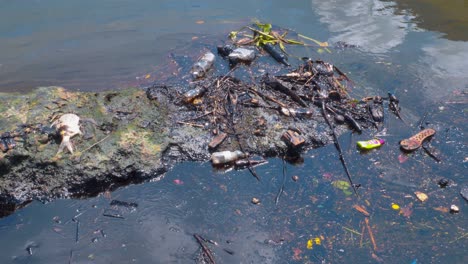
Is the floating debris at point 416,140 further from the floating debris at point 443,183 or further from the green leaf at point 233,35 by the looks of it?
the green leaf at point 233,35

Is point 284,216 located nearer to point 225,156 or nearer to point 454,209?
point 225,156

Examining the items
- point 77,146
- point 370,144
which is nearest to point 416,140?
point 370,144

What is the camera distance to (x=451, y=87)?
5934 mm

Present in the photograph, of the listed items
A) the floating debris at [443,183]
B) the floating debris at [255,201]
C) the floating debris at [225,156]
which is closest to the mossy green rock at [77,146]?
the floating debris at [225,156]

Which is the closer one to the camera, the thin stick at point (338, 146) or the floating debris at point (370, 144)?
the thin stick at point (338, 146)

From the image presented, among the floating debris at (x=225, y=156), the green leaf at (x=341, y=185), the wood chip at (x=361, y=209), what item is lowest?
the wood chip at (x=361, y=209)

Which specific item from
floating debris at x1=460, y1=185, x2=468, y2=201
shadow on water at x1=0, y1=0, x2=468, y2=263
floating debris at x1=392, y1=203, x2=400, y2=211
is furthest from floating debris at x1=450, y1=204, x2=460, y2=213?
floating debris at x1=392, y1=203, x2=400, y2=211

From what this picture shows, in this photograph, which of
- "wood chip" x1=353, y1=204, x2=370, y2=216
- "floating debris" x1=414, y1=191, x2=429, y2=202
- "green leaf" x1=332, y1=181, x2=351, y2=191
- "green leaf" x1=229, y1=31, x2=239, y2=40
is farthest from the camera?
"green leaf" x1=229, y1=31, x2=239, y2=40

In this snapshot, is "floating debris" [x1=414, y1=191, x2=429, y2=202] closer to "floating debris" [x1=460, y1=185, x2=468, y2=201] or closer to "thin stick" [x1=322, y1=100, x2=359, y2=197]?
"floating debris" [x1=460, y1=185, x2=468, y2=201]

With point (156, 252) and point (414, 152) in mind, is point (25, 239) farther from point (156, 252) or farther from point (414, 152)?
point (414, 152)

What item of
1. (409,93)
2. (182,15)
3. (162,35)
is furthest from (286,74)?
(182,15)

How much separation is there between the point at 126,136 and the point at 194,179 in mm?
916

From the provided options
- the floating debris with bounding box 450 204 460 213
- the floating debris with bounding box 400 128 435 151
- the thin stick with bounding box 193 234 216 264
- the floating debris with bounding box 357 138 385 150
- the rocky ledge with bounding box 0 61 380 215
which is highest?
the rocky ledge with bounding box 0 61 380 215

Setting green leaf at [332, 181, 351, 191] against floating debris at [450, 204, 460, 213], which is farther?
green leaf at [332, 181, 351, 191]
